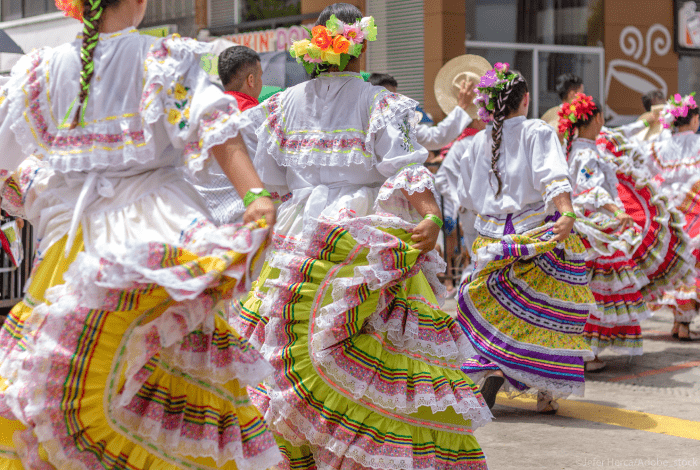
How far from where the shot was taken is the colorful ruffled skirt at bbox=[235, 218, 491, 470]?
350 cm

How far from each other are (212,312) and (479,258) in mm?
2928

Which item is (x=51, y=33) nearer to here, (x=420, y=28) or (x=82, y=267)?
(x=420, y=28)

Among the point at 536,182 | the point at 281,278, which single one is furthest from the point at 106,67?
the point at 536,182

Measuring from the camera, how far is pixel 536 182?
495 cm

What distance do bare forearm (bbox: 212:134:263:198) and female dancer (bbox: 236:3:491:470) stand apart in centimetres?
105

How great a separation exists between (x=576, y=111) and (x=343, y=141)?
3240 millimetres

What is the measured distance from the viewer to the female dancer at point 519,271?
5.04 metres

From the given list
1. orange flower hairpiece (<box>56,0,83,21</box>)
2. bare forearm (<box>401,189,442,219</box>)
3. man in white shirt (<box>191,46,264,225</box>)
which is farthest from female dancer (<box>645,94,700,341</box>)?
orange flower hairpiece (<box>56,0,83,21</box>)

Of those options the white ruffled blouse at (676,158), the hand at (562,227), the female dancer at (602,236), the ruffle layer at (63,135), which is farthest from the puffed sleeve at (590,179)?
the ruffle layer at (63,135)

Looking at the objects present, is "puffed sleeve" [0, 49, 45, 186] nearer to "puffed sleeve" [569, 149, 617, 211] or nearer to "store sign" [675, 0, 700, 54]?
"puffed sleeve" [569, 149, 617, 211]

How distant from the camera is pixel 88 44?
2633mm

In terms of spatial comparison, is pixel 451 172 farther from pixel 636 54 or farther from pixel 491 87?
pixel 636 54

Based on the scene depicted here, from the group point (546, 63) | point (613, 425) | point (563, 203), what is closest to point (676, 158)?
point (563, 203)

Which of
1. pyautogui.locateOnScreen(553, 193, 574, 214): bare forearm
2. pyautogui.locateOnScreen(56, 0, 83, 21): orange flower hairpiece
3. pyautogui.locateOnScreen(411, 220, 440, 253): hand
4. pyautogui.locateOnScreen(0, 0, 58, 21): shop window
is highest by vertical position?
pyautogui.locateOnScreen(0, 0, 58, 21): shop window
